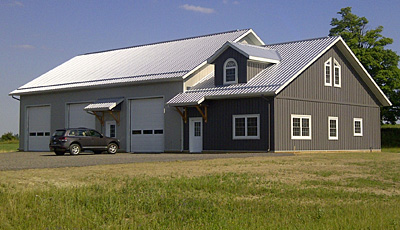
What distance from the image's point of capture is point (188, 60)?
36.8 metres

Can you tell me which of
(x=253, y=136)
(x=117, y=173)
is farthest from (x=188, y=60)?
(x=117, y=173)

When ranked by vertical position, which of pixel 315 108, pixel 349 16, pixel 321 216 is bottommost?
pixel 321 216

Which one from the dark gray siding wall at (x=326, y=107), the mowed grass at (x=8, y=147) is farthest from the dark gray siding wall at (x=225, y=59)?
the mowed grass at (x=8, y=147)

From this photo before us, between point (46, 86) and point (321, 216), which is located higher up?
point (46, 86)

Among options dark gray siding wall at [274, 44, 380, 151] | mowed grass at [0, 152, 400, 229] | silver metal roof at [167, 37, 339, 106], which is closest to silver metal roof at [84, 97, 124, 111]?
silver metal roof at [167, 37, 339, 106]

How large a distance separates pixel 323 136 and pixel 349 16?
24.8m

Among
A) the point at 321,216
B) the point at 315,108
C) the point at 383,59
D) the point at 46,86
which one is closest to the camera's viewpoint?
the point at 321,216

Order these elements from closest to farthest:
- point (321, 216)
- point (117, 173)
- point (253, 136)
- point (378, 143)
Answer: point (321, 216) < point (117, 173) < point (253, 136) < point (378, 143)

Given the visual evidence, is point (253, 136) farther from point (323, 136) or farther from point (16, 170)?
point (16, 170)

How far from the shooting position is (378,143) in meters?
39.2

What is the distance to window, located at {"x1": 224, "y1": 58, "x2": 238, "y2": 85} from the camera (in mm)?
33562

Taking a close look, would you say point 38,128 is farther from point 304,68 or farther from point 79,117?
point 304,68

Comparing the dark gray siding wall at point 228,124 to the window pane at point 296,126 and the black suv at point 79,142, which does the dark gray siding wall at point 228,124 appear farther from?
the black suv at point 79,142

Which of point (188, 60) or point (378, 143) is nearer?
point (188, 60)
